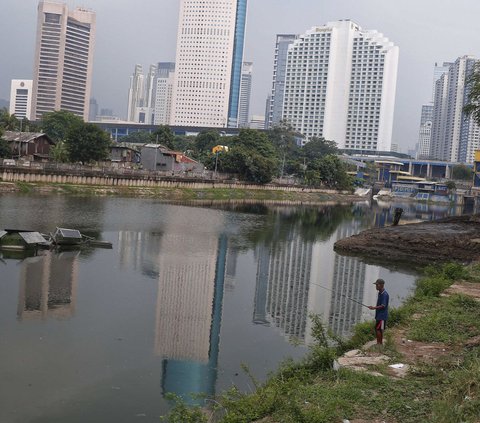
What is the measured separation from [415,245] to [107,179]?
4776cm

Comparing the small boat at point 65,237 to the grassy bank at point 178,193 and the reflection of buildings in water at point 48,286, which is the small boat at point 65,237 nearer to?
the reflection of buildings in water at point 48,286

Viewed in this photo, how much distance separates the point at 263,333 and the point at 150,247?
17354mm

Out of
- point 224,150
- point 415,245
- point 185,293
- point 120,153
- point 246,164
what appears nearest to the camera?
point 185,293

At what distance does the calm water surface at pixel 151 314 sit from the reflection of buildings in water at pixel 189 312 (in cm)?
5

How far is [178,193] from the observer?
277ft

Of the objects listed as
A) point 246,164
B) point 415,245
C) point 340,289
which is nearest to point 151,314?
point 340,289

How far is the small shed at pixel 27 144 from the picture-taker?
81688mm

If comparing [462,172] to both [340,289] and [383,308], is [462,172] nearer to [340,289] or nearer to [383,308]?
[340,289]

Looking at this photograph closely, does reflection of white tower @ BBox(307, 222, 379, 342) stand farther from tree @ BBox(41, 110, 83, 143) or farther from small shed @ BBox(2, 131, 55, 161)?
tree @ BBox(41, 110, 83, 143)

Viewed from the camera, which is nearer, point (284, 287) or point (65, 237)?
point (284, 287)

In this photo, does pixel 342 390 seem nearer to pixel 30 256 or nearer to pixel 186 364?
pixel 186 364

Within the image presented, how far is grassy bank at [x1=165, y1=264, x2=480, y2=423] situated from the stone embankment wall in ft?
185

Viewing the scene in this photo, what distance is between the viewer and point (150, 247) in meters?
35.7

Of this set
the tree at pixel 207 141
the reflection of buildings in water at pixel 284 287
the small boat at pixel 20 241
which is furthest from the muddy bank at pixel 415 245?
the tree at pixel 207 141
